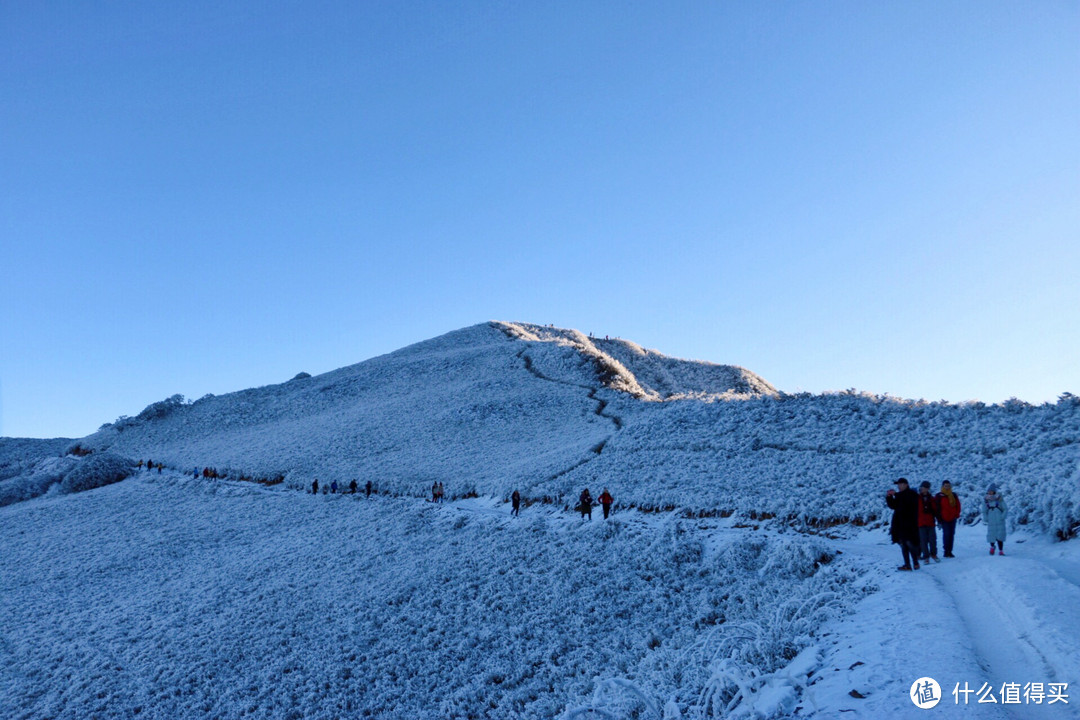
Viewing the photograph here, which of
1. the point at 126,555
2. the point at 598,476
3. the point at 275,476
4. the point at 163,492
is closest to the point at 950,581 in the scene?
the point at 598,476

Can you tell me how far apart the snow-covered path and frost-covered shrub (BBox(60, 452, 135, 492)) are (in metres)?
54.8

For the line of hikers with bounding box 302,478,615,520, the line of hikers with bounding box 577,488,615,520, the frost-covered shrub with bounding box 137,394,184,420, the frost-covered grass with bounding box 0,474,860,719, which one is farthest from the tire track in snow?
the frost-covered shrub with bounding box 137,394,184,420

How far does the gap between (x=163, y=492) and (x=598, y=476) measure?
3096 centimetres

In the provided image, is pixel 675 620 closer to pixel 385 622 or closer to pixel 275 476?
pixel 385 622

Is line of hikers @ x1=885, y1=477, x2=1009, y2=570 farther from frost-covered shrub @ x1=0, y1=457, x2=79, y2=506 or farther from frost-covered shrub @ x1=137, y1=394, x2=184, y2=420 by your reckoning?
frost-covered shrub @ x1=137, y1=394, x2=184, y2=420

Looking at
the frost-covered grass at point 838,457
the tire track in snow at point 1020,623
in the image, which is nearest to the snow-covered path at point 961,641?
the tire track in snow at point 1020,623

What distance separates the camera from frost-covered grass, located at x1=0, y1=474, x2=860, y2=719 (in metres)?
14.0

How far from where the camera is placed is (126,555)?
2991 cm

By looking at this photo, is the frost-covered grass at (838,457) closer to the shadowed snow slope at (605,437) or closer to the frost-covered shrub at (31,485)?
the shadowed snow slope at (605,437)

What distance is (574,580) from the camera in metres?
18.9

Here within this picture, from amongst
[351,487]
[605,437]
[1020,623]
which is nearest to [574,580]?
[1020,623]

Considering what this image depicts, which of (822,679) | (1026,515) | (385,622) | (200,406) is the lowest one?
(385,622)

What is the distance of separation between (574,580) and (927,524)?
30.1ft

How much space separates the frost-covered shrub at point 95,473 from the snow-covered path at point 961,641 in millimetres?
54764
